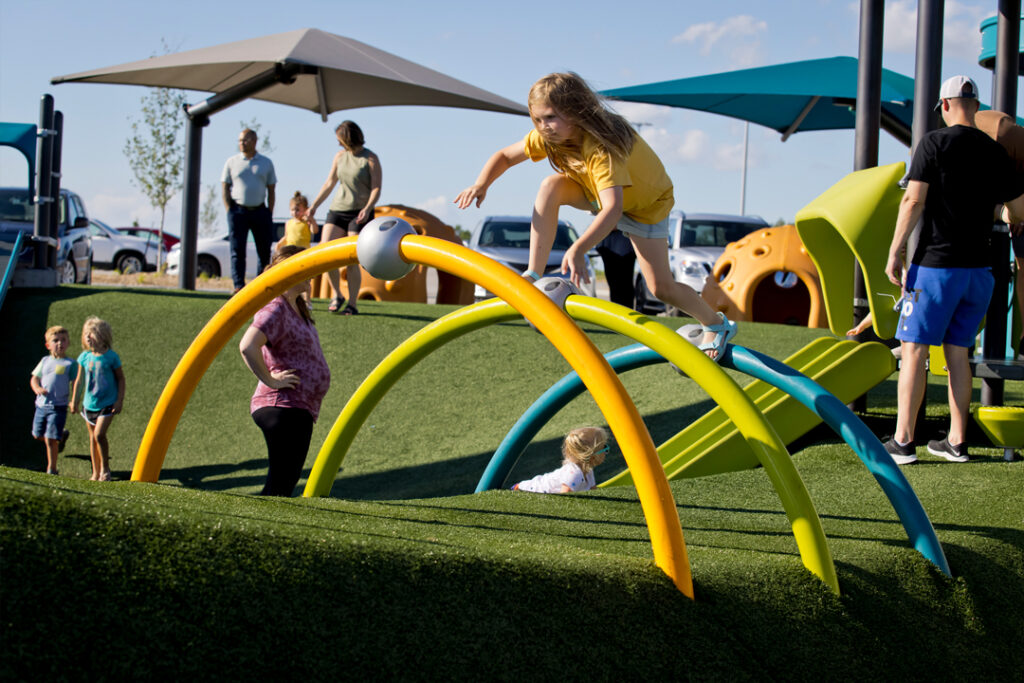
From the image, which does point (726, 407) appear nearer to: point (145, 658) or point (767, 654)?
point (767, 654)

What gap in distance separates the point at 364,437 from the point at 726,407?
5.03 m

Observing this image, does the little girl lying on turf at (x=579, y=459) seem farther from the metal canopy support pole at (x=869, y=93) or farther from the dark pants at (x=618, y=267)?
the metal canopy support pole at (x=869, y=93)

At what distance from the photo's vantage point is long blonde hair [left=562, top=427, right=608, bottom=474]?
5.09 metres

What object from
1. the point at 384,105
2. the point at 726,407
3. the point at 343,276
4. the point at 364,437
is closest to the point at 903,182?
the point at 726,407

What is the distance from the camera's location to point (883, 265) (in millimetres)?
5176

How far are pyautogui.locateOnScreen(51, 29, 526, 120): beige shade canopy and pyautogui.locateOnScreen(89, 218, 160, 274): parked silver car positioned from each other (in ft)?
48.9

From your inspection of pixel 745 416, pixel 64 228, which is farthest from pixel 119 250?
pixel 745 416

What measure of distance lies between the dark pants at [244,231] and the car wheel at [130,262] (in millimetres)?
17689

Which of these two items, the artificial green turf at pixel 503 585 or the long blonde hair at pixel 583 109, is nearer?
the artificial green turf at pixel 503 585

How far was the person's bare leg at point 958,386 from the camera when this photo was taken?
195 inches

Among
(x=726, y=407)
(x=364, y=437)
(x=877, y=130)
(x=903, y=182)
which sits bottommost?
(x=364, y=437)

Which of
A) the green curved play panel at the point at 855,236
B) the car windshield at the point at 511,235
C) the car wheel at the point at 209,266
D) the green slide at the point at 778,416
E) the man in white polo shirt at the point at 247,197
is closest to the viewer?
the green curved play panel at the point at 855,236

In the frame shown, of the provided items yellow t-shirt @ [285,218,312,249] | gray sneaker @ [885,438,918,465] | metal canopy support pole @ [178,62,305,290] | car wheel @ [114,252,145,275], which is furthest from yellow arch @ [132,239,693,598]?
car wheel @ [114,252,145,275]

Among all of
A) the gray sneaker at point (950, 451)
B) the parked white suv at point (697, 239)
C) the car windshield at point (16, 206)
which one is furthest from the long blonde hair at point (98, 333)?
A: the parked white suv at point (697, 239)
